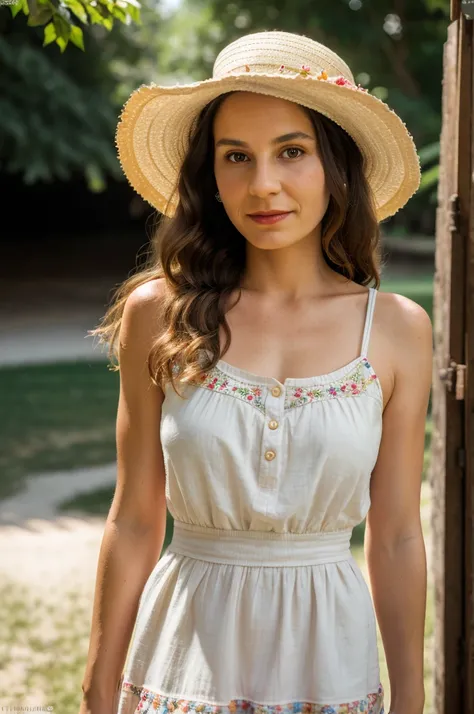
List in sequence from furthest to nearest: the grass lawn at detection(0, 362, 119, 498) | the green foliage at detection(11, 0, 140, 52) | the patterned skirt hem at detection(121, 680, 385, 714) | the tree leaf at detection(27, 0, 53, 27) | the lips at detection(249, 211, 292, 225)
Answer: the grass lawn at detection(0, 362, 119, 498), the green foliage at detection(11, 0, 140, 52), the tree leaf at detection(27, 0, 53, 27), the lips at detection(249, 211, 292, 225), the patterned skirt hem at detection(121, 680, 385, 714)

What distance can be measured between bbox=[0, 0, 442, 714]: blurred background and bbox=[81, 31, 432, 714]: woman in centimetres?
85

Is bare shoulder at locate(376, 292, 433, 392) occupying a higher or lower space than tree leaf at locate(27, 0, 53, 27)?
lower

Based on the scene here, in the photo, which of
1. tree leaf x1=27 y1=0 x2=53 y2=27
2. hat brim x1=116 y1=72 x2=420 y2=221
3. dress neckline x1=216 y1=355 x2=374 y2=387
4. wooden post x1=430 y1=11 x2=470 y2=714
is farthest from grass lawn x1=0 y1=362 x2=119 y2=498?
dress neckline x1=216 y1=355 x2=374 y2=387

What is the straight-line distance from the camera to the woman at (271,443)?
1.95 meters

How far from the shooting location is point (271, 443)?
1939 mm

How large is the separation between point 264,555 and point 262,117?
0.82 meters

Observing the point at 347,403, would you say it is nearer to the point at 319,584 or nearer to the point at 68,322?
the point at 319,584

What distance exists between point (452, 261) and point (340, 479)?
1272mm

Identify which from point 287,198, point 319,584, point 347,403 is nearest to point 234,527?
point 319,584

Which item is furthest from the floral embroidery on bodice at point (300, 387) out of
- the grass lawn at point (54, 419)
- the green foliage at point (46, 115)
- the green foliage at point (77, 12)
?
the green foliage at point (46, 115)

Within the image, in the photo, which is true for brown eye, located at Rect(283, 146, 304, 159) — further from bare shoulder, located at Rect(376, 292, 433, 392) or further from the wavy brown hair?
bare shoulder, located at Rect(376, 292, 433, 392)

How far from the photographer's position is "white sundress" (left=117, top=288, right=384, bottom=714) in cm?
194

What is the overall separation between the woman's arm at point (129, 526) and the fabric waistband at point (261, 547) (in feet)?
0.40

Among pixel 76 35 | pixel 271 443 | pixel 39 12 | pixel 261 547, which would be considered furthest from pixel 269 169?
pixel 76 35
